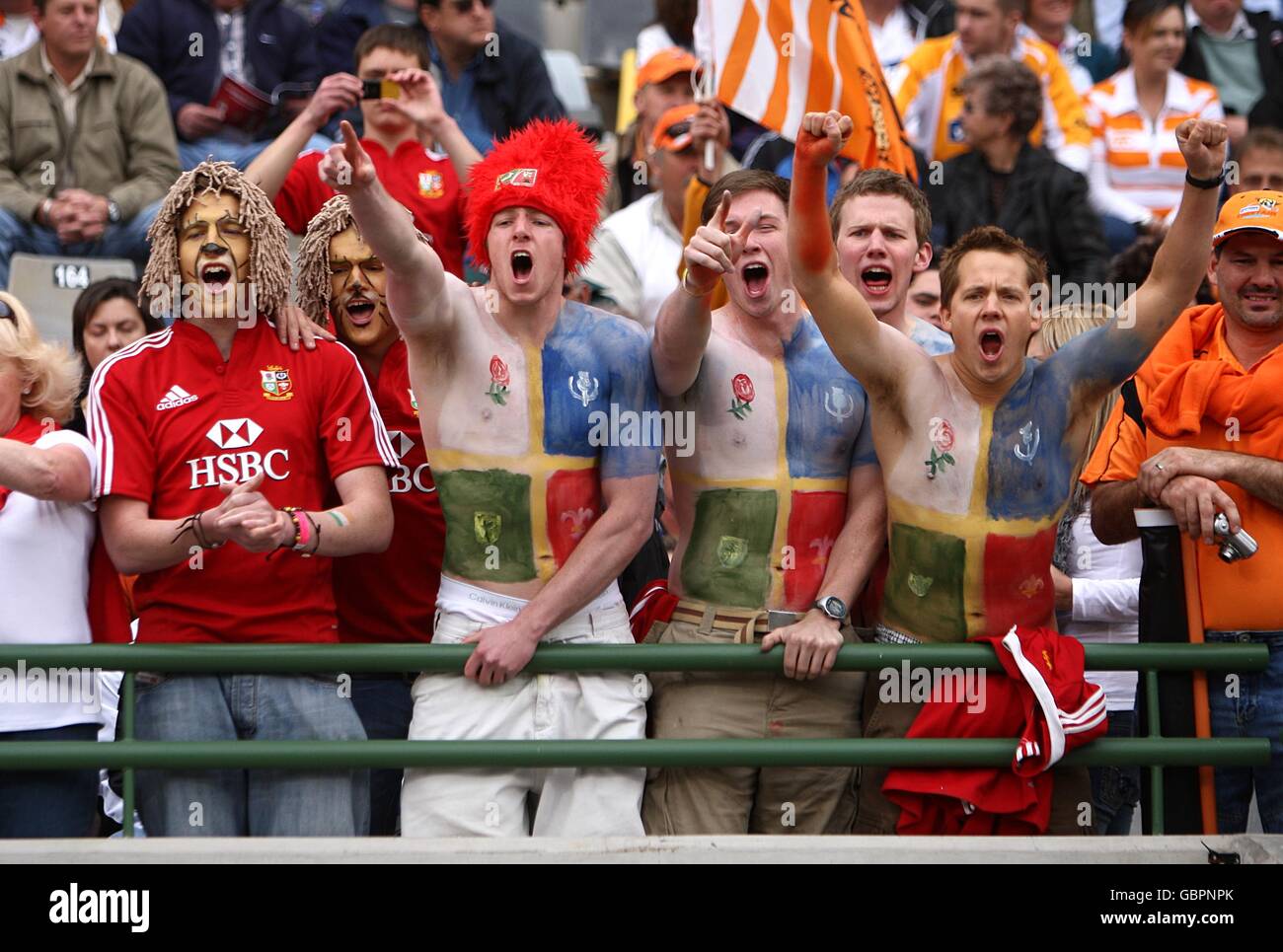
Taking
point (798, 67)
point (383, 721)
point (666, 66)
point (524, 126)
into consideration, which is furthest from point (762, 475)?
point (666, 66)

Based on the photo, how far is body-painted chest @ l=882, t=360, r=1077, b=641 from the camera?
475cm

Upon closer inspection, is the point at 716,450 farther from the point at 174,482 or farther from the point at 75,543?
the point at 75,543

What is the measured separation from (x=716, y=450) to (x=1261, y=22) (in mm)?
6566

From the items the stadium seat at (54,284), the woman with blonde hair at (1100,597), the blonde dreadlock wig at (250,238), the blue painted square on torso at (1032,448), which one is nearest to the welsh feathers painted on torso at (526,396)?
the blonde dreadlock wig at (250,238)

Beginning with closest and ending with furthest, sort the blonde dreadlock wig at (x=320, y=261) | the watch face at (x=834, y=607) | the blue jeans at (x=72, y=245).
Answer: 1. the watch face at (x=834, y=607)
2. the blonde dreadlock wig at (x=320, y=261)
3. the blue jeans at (x=72, y=245)

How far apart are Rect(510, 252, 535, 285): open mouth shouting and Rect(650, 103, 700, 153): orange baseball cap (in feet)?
8.14

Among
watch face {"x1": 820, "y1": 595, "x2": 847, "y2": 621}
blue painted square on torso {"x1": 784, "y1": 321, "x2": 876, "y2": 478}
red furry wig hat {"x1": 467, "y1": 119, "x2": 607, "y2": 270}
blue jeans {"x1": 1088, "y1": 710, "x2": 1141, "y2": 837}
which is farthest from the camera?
blue jeans {"x1": 1088, "y1": 710, "x2": 1141, "y2": 837}

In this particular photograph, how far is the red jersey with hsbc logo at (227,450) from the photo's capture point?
4.68 metres

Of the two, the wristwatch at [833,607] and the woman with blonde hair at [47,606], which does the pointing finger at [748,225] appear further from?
the woman with blonde hair at [47,606]

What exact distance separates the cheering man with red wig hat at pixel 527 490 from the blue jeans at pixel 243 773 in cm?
23

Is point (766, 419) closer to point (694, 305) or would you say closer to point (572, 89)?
point (694, 305)

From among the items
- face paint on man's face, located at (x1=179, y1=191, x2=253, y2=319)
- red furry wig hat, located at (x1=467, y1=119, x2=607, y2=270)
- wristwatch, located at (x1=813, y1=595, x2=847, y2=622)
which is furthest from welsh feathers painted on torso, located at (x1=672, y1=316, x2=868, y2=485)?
face paint on man's face, located at (x1=179, y1=191, x2=253, y2=319)

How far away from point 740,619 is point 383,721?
1.15 m

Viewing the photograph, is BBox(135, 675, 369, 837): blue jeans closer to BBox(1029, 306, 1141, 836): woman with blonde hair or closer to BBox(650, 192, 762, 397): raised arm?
BBox(650, 192, 762, 397): raised arm
